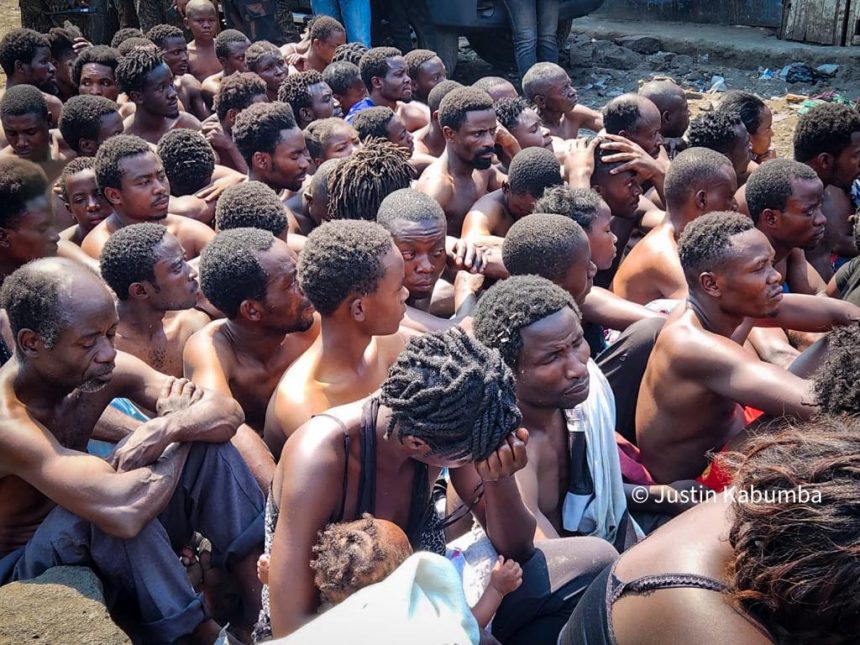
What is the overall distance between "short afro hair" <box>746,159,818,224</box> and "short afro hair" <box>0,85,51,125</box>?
477 centimetres

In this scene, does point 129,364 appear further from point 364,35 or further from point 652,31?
point 652,31

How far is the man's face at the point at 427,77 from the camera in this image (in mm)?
7895

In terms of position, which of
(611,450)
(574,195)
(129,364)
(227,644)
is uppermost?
(574,195)

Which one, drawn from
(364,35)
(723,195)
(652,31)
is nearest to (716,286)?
(723,195)

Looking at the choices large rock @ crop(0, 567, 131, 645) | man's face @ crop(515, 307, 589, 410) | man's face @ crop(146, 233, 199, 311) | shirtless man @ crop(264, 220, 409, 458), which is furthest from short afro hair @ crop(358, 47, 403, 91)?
large rock @ crop(0, 567, 131, 645)

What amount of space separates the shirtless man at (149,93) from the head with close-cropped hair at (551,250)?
4.05 metres

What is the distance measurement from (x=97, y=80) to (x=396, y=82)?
7.97 feet

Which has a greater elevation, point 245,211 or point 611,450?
point 245,211

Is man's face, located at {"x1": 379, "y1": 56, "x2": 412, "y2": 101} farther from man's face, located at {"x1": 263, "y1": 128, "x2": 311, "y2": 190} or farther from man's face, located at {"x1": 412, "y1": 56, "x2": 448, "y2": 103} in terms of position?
man's face, located at {"x1": 263, "y1": 128, "x2": 311, "y2": 190}

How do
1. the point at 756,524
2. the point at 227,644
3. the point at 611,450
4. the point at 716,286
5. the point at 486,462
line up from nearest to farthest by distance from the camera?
the point at 756,524
the point at 486,462
the point at 227,644
the point at 611,450
the point at 716,286

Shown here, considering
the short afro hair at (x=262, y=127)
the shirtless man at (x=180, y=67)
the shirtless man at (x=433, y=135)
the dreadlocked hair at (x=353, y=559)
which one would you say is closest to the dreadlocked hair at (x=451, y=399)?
the dreadlocked hair at (x=353, y=559)

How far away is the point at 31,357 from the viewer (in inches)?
113

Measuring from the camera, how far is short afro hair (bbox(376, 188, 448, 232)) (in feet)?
12.7

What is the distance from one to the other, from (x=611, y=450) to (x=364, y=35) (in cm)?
816
